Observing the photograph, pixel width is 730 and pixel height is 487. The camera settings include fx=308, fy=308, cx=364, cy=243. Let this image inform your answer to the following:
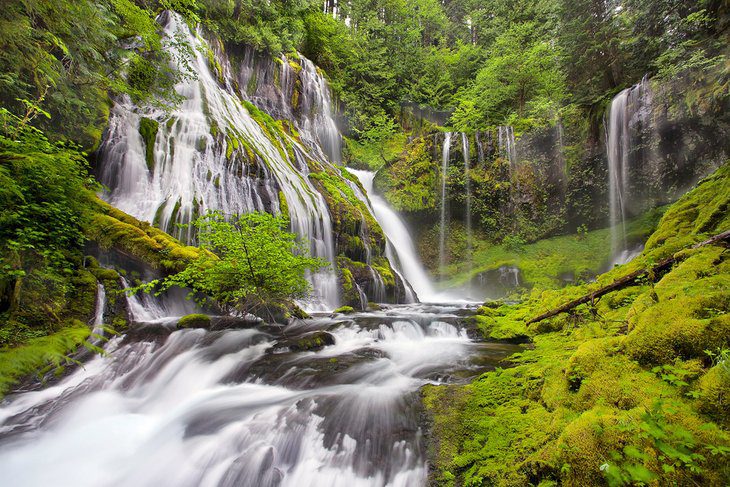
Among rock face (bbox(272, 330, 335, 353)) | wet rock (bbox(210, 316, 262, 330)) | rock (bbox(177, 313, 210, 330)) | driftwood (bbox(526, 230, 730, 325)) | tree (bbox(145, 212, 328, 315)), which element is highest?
tree (bbox(145, 212, 328, 315))

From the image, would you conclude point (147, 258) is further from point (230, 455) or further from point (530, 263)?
point (530, 263)

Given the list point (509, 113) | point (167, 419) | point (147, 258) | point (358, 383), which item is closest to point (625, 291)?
point (358, 383)

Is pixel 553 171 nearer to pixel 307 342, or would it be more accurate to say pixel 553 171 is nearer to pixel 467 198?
pixel 467 198

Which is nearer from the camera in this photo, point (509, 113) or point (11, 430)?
point (11, 430)

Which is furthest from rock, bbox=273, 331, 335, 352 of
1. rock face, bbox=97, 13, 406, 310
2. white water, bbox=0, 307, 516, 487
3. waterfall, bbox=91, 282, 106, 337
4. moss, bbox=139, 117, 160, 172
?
moss, bbox=139, 117, 160, 172

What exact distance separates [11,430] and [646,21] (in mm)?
18233

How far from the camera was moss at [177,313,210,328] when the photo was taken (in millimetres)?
5523

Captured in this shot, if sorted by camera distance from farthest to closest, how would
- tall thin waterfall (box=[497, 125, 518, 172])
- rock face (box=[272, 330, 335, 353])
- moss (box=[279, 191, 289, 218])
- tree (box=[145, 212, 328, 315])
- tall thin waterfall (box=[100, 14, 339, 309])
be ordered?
tall thin waterfall (box=[497, 125, 518, 172]) < moss (box=[279, 191, 289, 218]) < tall thin waterfall (box=[100, 14, 339, 309]) < tree (box=[145, 212, 328, 315]) < rock face (box=[272, 330, 335, 353])

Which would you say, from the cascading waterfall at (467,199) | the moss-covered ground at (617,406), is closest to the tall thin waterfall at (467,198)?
the cascading waterfall at (467,199)

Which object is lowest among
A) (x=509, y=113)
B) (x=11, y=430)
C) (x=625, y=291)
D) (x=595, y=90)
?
(x=11, y=430)

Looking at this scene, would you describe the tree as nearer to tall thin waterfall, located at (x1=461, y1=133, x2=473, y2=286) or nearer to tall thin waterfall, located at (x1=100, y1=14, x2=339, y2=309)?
tall thin waterfall, located at (x1=100, y1=14, x2=339, y2=309)

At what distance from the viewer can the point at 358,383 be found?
3.87 m

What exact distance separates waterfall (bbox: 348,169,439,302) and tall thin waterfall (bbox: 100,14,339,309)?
184 inches

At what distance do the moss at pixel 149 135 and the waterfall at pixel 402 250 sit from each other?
30.0ft
